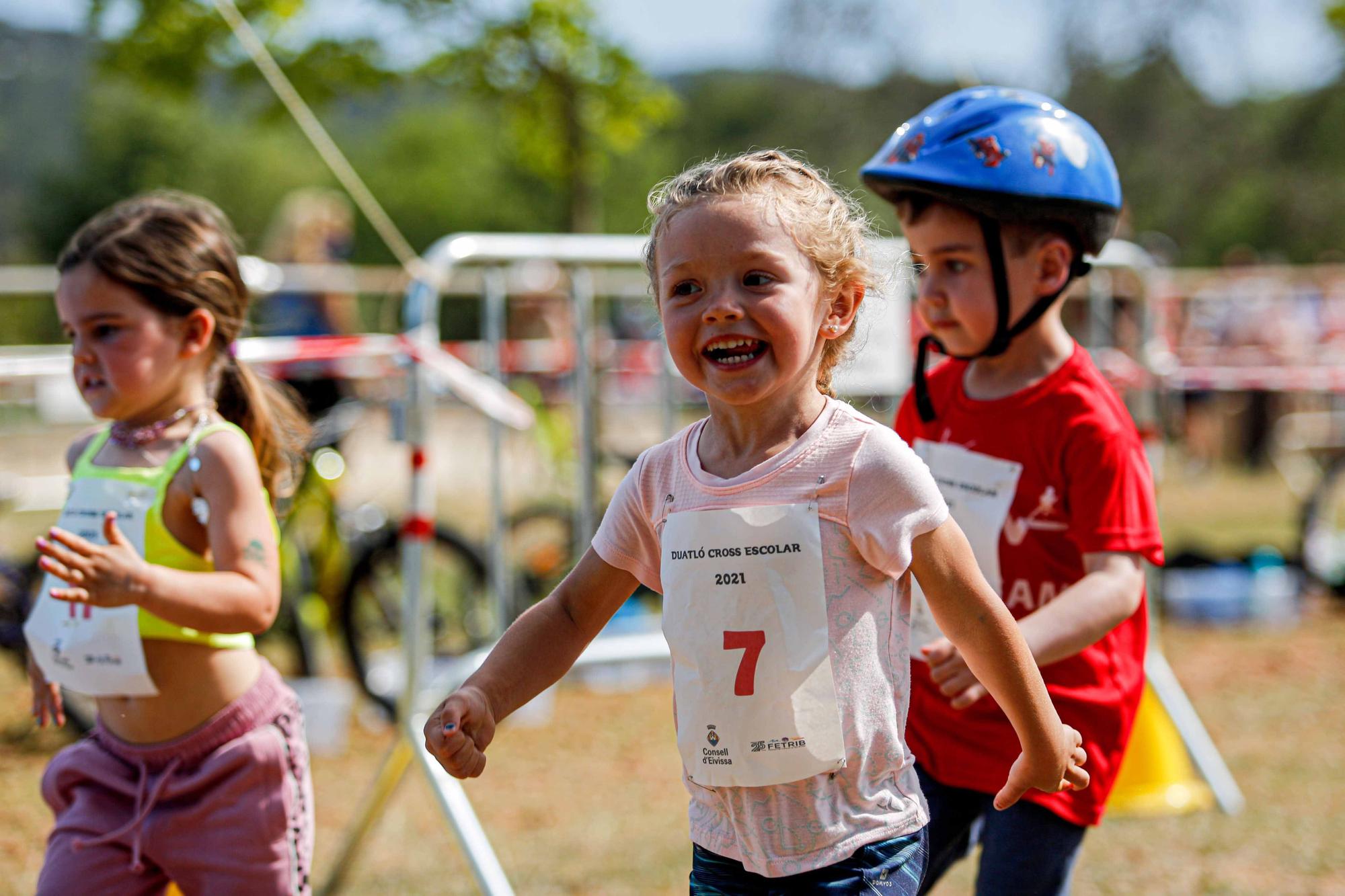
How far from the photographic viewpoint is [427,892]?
4.08 meters

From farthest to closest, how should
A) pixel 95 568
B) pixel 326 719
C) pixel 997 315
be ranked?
pixel 326 719 → pixel 997 315 → pixel 95 568

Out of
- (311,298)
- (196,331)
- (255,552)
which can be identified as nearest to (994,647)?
(255,552)

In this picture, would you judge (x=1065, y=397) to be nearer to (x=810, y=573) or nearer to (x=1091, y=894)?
(x=810, y=573)

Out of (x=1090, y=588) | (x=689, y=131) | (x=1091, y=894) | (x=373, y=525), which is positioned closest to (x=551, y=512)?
(x=373, y=525)

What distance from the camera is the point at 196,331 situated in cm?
263

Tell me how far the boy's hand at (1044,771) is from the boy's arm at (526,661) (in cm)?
60

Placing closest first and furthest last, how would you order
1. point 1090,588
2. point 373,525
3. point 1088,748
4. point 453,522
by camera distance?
point 1090,588
point 1088,748
point 373,525
point 453,522

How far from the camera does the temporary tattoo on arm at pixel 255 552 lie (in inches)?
96.0

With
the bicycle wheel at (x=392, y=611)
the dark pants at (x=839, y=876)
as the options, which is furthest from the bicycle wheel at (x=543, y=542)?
the dark pants at (x=839, y=876)

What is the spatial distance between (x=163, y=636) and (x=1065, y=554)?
1637 millimetres

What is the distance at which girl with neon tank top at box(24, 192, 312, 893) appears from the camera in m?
2.43

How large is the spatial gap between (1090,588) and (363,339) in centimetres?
331

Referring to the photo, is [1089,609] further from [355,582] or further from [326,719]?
[355,582]

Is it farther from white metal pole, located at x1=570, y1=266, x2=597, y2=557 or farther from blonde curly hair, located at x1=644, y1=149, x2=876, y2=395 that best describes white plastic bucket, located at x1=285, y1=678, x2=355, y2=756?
blonde curly hair, located at x1=644, y1=149, x2=876, y2=395
